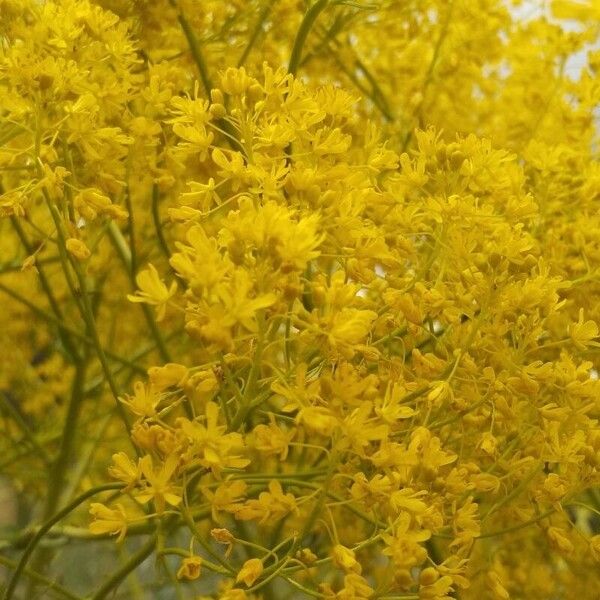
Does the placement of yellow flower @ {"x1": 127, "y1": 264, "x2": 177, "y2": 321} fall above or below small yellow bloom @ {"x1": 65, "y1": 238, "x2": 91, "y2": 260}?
below

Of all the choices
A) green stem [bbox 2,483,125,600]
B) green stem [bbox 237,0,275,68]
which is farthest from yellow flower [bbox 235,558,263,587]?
green stem [bbox 237,0,275,68]

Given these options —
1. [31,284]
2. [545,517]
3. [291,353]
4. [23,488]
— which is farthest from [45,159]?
[23,488]

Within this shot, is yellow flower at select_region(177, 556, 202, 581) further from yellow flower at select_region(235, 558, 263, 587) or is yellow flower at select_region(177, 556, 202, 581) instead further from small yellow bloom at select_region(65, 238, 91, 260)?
Result: small yellow bloom at select_region(65, 238, 91, 260)

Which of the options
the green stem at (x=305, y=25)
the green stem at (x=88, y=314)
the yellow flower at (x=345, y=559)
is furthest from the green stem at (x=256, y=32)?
the yellow flower at (x=345, y=559)

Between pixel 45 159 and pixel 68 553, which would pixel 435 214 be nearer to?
pixel 45 159

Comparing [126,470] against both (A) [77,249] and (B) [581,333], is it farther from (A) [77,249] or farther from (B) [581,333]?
(B) [581,333]

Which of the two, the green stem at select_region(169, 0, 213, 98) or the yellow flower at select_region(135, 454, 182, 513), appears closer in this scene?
the yellow flower at select_region(135, 454, 182, 513)

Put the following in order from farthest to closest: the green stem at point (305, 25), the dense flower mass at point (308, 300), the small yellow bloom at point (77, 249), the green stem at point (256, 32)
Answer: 1. the green stem at point (256, 32)
2. the green stem at point (305, 25)
3. the small yellow bloom at point (77, 249)
4. the dense flower mass at point (308, 300)

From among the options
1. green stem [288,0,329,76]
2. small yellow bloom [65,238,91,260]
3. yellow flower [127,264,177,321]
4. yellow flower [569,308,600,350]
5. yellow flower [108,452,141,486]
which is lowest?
yellow flower [569,308,600,350]

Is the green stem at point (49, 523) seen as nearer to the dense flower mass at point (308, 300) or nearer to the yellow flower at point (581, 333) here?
the dense flower mass at point (308, 300)

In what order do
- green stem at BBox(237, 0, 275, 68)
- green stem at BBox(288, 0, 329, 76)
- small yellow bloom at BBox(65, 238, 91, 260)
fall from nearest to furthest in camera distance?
1. small yellow bloom at BBox(65, 238, 91, 260)
2. green stem at BBox(288, 0, 329, 76)
3. green stem at BBox(237, 0, 275, 68)

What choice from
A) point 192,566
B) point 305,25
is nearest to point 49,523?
point 192,566
